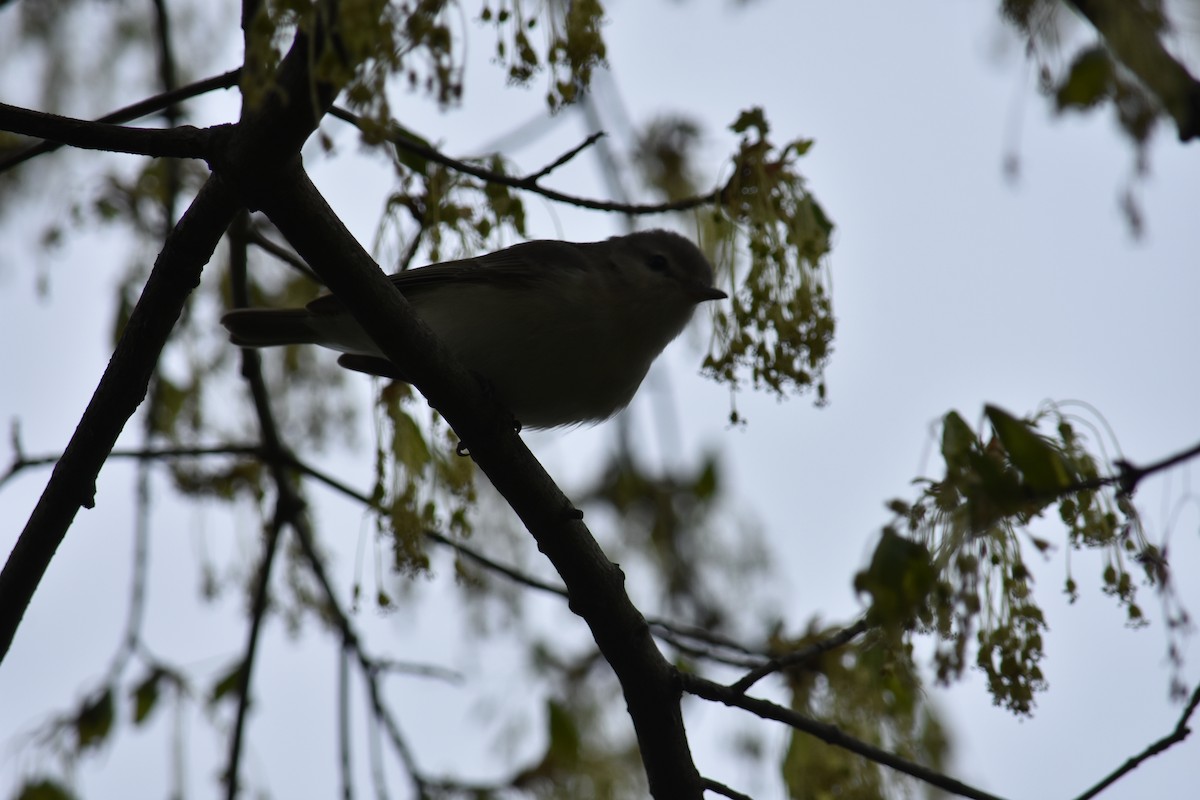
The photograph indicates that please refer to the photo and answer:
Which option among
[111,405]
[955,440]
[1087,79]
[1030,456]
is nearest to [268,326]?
[111,405]

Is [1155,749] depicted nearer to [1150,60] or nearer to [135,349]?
[1150,60]

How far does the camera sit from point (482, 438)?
328 centimetres

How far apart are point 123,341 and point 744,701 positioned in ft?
6.52

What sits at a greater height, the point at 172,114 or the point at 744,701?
the point at 172,114

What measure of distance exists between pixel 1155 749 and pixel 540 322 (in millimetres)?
2609

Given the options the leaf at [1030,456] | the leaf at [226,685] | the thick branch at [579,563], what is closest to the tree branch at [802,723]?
the thick branch at [579,563]

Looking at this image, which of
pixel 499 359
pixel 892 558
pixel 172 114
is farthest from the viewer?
pixel 172 114

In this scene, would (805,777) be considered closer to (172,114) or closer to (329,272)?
(329,272)

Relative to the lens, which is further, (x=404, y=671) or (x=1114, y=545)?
(x=404, y=671)

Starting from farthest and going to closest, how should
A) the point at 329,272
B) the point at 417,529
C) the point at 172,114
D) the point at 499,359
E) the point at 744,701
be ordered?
the point at 172,114, the point at 499,359, the point at 417,529, the point at 744,701, the point at 329,272

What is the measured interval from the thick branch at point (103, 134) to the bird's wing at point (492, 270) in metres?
1.50

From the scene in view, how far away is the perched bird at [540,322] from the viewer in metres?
4.39

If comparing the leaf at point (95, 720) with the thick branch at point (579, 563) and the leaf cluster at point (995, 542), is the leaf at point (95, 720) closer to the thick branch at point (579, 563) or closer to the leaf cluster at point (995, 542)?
the thick branch at point (579, 563)

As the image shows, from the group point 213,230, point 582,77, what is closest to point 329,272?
point 213,230
